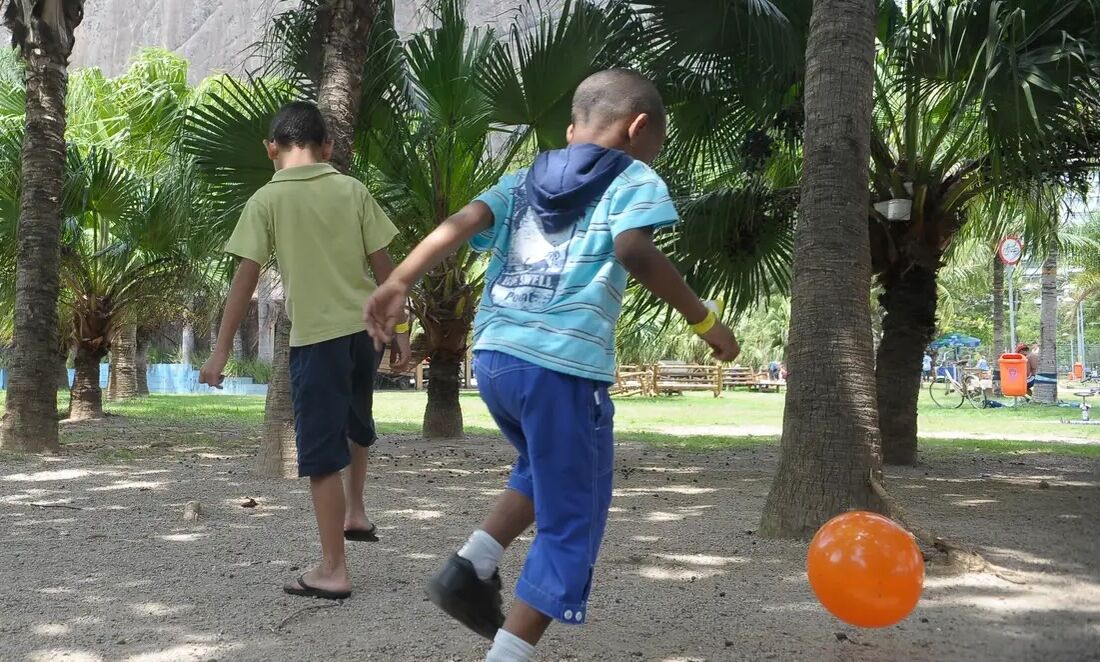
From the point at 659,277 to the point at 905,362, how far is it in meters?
6.28

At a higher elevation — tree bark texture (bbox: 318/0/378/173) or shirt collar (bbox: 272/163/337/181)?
tree bark texture (bbox: 318/0/378/173)

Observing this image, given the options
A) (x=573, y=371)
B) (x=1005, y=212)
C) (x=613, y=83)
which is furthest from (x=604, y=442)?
(x=1005, y=212)

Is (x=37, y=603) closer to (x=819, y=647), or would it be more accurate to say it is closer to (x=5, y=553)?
(x=5, y=553)

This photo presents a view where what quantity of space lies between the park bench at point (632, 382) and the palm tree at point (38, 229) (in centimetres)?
2065

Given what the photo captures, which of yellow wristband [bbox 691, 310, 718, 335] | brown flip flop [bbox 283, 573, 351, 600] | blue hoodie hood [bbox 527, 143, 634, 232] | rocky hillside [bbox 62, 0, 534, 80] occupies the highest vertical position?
rocky hillside [bbox 62, 0, 534, 80]

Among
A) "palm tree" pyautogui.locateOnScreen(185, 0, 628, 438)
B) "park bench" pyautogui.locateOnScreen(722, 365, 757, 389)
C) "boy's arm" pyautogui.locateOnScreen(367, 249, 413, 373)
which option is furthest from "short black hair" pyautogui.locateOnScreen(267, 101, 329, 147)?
"park bench" pyautogui.locateOnScreen(722, 365, 757, 389)

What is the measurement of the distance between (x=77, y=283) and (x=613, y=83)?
12922mm

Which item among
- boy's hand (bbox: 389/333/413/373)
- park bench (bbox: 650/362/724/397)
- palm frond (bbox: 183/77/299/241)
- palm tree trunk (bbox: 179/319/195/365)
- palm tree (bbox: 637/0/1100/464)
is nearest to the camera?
boy's hand (bbox: 389/333/413/373)

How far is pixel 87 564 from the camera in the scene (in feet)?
12.3

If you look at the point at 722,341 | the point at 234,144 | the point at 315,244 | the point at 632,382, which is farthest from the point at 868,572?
the point at 632,382

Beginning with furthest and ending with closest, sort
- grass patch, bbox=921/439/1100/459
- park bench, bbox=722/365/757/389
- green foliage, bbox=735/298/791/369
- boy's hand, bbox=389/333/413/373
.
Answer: green foliage, bbox=735/298/791/369 < park bench, bbox=722/365/757/389 < grass patch, bbox=921/439/1100/459 < boy's hand, bbox=389/333/413/373

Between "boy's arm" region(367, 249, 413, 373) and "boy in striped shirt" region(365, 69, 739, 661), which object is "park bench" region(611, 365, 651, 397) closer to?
"boy's arm" region(367, 249, 413, 373)

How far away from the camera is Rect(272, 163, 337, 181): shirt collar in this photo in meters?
3.33

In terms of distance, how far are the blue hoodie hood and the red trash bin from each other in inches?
834
